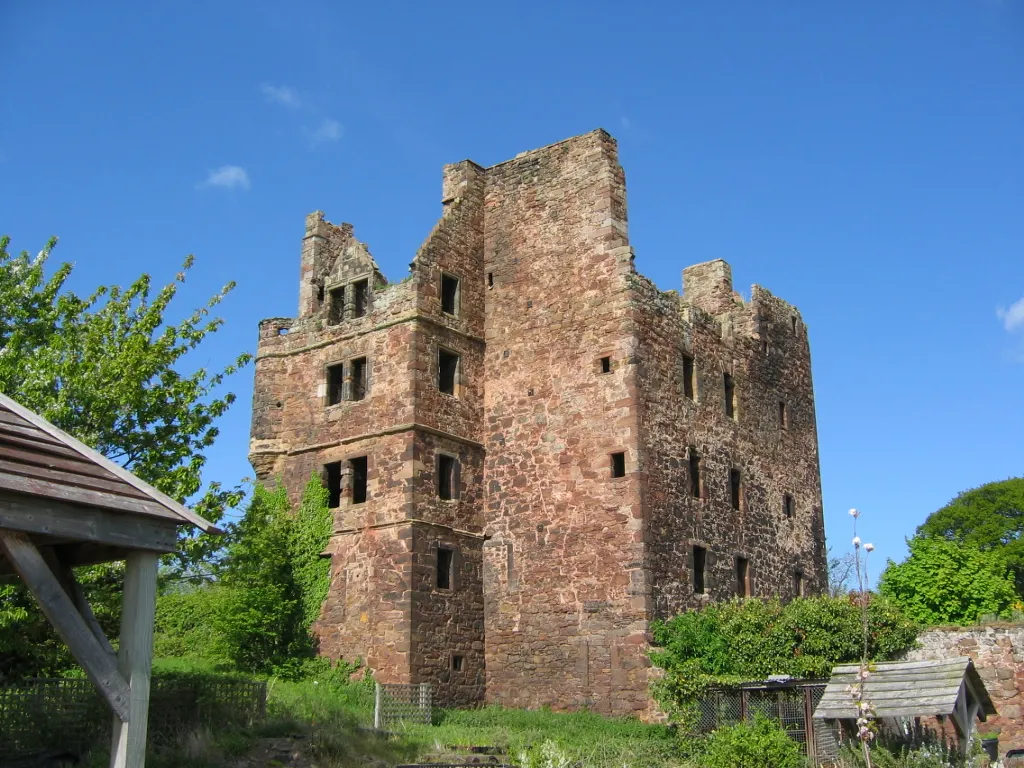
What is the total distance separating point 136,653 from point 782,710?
45.0 feet

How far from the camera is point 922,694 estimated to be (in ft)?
56.5

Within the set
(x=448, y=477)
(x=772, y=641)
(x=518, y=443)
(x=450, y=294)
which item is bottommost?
(x=772, y=641)

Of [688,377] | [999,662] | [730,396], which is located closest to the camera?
[999,662]

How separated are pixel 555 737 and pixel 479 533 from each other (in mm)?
7114

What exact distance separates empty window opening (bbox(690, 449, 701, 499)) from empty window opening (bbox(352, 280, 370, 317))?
9224 mm

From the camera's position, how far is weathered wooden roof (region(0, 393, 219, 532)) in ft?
33.1

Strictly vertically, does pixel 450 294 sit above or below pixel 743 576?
above

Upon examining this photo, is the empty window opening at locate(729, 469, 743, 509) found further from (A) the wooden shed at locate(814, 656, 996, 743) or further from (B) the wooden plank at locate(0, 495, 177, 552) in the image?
(B) the wooden plank at locate(0, 495, 177, 552)

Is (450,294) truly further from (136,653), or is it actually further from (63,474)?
(136,653)

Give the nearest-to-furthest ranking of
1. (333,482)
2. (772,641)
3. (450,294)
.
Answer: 1. (772,641)
2. (333,482)
3. (450,294)

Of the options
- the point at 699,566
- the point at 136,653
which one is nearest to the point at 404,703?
the point at 699,566

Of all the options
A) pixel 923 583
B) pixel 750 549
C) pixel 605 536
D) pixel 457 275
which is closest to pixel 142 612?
pixel 605 536

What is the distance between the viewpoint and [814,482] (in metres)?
34.0

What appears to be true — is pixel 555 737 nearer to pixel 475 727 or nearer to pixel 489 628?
pixel 475 727
